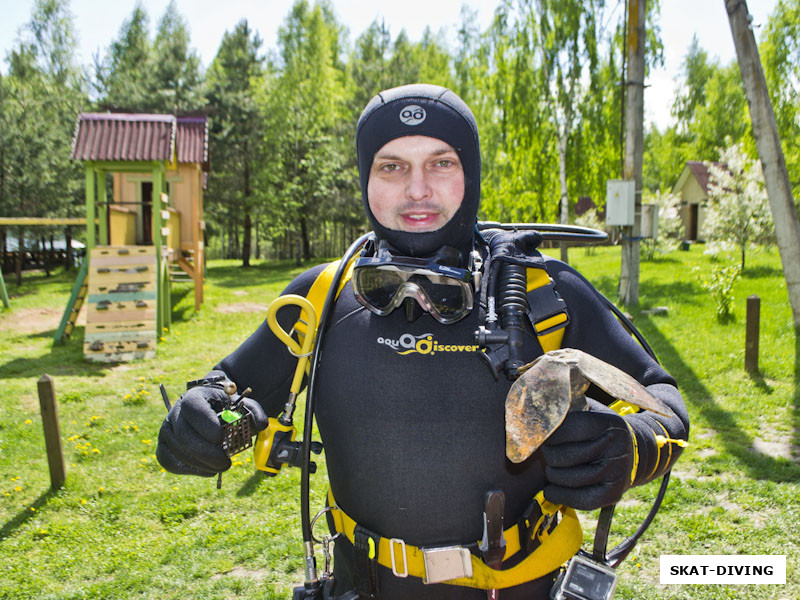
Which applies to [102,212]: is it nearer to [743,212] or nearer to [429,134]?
[429,134]

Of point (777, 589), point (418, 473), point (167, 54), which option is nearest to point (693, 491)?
point (777, 589)

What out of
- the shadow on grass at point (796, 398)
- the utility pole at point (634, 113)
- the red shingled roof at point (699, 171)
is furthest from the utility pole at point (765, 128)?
the red shingled roof at point (699, 171)

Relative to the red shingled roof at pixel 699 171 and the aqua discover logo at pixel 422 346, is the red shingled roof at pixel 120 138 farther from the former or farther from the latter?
the red shingled roof at pixel 699 171

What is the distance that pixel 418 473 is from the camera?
1.76 meters

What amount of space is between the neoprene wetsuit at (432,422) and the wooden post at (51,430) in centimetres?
426

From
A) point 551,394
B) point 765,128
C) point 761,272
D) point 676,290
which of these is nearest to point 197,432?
point 551,394

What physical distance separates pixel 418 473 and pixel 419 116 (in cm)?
115

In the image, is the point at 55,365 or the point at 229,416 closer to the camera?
the point at 229,416

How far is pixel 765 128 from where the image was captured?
6895 millimetres

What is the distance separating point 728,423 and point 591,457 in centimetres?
566

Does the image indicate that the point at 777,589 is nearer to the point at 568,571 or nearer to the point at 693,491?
the point at 693,491

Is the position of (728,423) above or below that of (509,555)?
below


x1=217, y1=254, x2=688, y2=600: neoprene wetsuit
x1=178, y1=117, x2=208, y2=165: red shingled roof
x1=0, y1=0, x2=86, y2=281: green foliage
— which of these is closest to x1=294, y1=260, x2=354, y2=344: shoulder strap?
x1=217, y1=254, x2=688, y2=600: neoprene wetsuit

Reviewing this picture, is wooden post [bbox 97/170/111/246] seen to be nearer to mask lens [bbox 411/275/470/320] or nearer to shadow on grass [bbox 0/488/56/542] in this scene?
shadow on grass [bbox 0/488/56/542]
